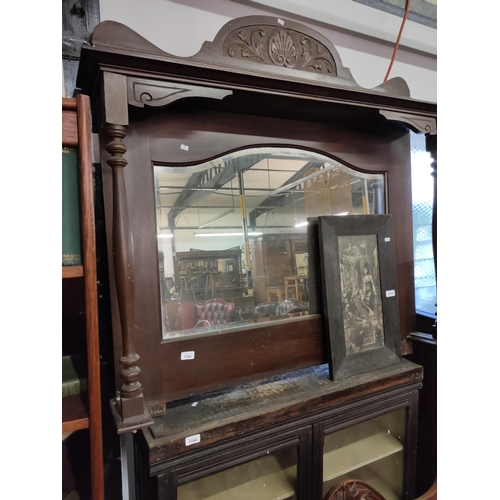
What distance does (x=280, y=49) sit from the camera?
3.21ft

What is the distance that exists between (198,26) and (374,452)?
1670 mm

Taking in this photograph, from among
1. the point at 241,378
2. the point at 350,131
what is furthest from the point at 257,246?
the point at 350,131

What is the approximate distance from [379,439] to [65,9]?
1.79 metres

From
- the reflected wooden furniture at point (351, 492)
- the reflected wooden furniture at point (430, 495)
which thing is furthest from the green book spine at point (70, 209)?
the reflected wooden furniture at point (430, 495)

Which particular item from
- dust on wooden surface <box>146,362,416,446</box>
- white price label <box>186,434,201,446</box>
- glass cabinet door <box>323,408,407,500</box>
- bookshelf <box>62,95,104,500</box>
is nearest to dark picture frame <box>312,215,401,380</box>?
dust on wooden surface <box>146,362,416,446</box>

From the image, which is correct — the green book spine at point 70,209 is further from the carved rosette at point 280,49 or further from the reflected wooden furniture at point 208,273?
the carved rosette at point 280,49

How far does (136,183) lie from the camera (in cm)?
91

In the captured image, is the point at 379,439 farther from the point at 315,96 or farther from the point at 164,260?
the point at 315,96

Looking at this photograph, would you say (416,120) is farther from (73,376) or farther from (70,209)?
(73,376)

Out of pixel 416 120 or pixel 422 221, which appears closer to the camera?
pixel 416 120

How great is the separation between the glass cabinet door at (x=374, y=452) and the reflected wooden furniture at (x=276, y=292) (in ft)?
1.65

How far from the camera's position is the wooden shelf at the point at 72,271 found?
2.15 ft

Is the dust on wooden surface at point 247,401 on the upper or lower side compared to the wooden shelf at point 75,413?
lower

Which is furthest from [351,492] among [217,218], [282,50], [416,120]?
[282,50]
